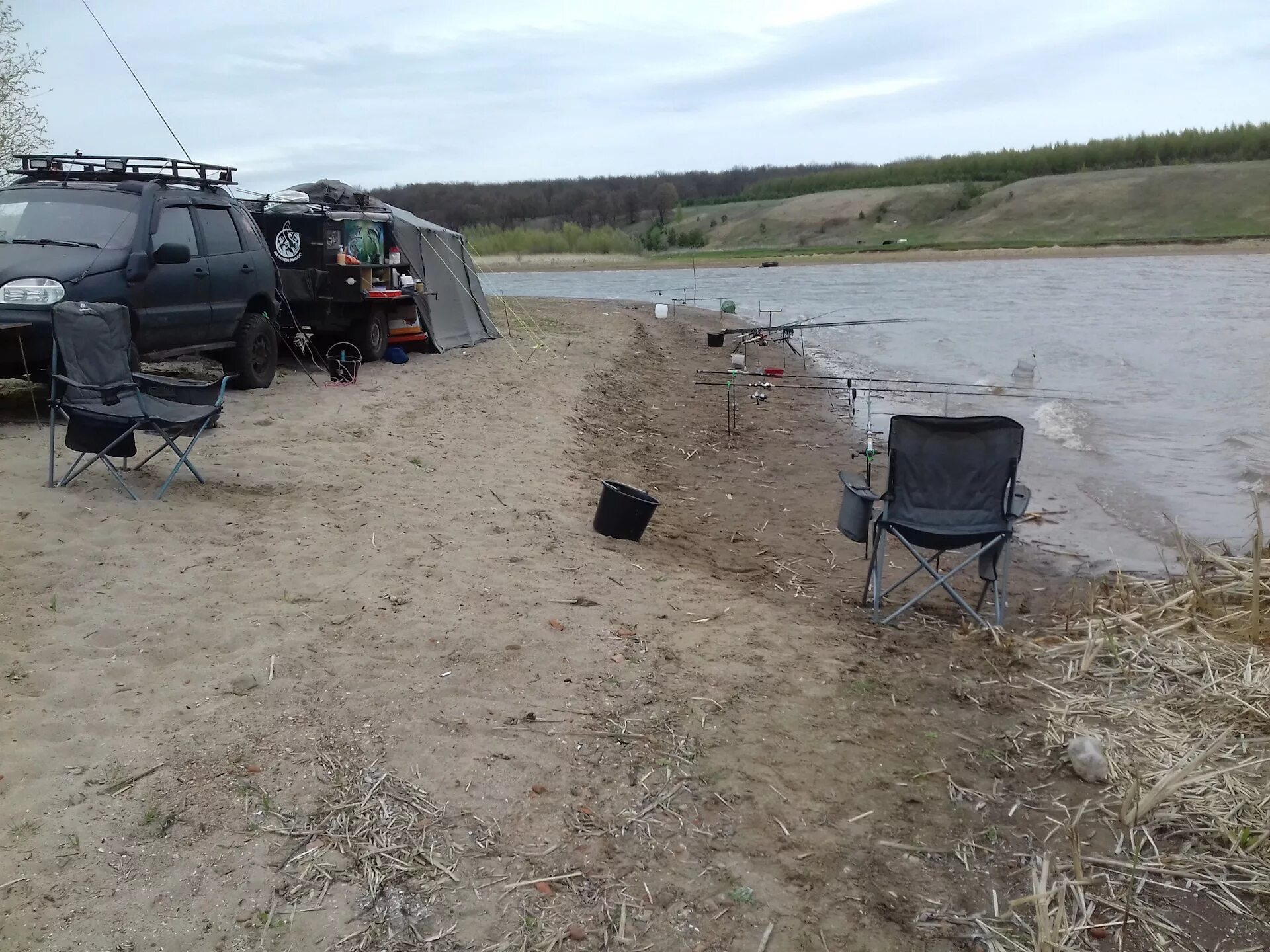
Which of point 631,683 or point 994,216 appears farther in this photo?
point 994,216

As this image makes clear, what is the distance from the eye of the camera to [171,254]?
7730 mm

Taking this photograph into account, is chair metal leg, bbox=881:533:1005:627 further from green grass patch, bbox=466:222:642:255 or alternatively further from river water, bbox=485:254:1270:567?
green grass patch, bbox=466:222:642:255

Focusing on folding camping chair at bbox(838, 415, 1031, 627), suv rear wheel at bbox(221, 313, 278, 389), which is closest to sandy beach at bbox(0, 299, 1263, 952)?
folding camping chair at bbox(838, 415, 1031, 627)

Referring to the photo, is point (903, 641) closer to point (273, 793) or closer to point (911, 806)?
point (911, 806)

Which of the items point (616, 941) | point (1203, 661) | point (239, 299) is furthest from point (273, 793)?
point (239, 299)

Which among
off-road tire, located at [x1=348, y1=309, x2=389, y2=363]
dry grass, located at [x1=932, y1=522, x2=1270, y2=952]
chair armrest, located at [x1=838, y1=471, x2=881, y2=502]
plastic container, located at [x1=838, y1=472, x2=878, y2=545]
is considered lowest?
dry grass, located at [x1=932, y1=522, x2=1270, y2=952]

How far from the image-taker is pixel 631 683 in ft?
13.9

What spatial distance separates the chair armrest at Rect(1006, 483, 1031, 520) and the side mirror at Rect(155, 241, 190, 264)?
6083mm

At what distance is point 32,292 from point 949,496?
6.04 m

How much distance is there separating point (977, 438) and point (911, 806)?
2566 millimetres

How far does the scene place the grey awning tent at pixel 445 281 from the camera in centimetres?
1303

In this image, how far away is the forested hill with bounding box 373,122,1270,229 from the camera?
7269 centimetres

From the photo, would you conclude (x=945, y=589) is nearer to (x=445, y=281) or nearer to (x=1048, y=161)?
(x=445, y=281)

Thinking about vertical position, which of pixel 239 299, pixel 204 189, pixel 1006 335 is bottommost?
pixel 1006 335
